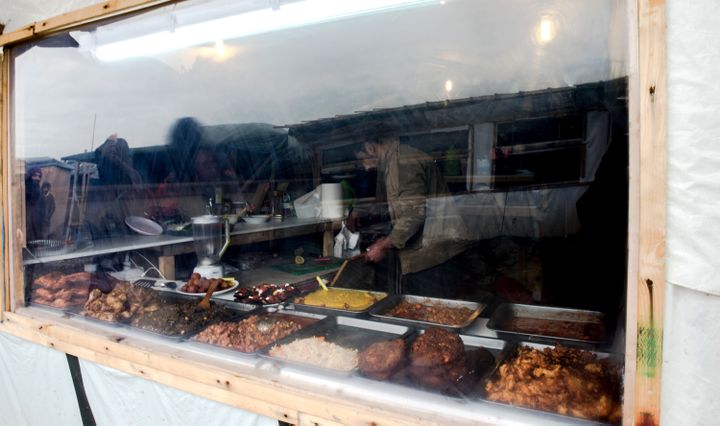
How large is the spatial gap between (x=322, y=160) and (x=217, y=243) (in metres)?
3.63

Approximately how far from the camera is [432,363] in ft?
5.37

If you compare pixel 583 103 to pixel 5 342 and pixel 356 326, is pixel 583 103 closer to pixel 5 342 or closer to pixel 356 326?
pixel 356 326

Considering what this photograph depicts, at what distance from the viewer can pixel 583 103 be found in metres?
4.92

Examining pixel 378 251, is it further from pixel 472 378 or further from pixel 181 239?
pixel 472 378

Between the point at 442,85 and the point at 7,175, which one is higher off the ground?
the point at 442,85

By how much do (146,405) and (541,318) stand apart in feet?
6.81

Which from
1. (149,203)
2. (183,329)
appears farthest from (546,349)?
(149,203)

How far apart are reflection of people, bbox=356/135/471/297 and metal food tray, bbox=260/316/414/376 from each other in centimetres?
170

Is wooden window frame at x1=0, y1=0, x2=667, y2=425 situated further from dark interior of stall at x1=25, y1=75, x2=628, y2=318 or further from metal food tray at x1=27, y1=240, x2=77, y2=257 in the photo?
dark interior of stall at x1=25, y1=75, x2=628, y2=318

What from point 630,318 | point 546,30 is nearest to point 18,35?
point 630,318

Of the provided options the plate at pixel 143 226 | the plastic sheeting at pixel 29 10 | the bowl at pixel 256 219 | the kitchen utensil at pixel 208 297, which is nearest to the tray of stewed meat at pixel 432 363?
the kitchen utensil at pixel 208 297

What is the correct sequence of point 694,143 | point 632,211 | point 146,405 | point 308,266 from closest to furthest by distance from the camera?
1. point 694,143
2. point 632,211
3. point 146,405
4. point 308,266

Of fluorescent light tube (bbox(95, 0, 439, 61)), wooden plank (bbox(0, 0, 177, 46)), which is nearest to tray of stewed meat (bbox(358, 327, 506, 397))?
fluorescent light tube (bbox(95, 0, 439, 61))

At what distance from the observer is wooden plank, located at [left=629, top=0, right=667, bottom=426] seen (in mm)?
954
